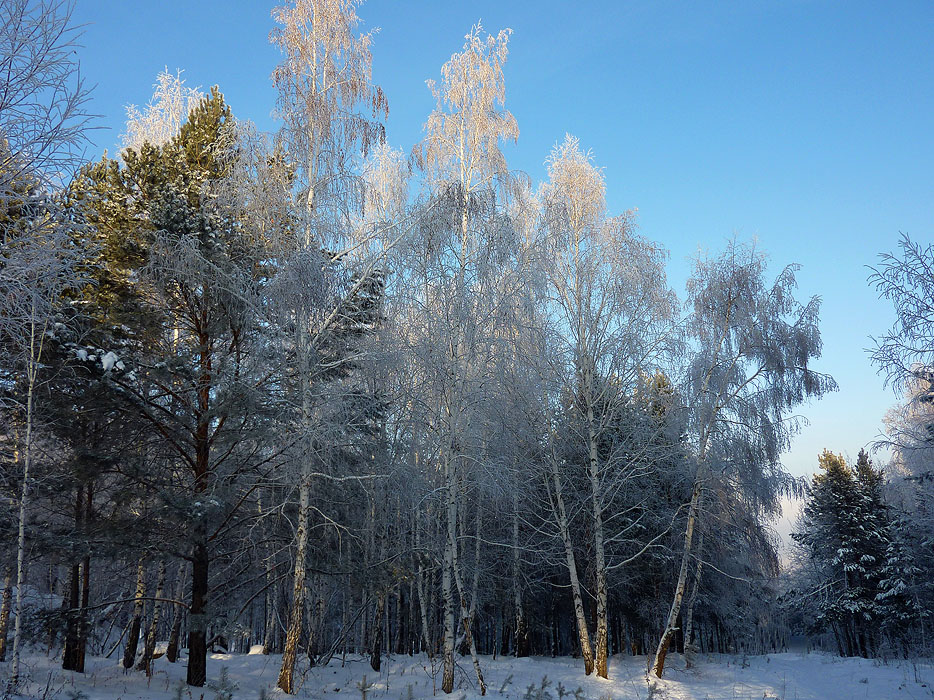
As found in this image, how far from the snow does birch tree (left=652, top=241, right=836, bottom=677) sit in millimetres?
2192

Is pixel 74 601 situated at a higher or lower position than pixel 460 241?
lower

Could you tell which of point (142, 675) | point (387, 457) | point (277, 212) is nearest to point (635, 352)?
point (387, 457)

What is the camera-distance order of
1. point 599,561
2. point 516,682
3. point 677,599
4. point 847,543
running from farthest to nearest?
point 847,543 → point 677,599 → point 599,561 → point 516,682

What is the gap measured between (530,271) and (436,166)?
363 centimetres

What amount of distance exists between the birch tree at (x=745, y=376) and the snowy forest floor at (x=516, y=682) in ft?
7.49

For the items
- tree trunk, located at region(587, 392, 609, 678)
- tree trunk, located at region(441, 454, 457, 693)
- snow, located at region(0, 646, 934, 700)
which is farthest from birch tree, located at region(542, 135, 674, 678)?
tree trunk, located at region(441, 454, 457, 693)

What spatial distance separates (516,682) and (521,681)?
0.24 m

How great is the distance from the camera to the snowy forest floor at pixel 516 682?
35.4 feet

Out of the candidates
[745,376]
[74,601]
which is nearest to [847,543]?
[745,376]

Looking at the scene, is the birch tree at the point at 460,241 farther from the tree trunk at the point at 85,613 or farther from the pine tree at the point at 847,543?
the pine tree at the point at 847,543

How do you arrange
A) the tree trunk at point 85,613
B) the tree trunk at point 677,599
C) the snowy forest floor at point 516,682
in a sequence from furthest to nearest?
the tree trunk at point 677,599 < the snowy forest floor at point 516,682 < the tree trunk at point 85,613

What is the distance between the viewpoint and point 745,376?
15.1m

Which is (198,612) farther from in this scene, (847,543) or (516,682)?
(847,543)

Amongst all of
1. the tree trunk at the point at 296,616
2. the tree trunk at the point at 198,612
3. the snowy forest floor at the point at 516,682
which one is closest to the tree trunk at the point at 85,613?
the snowy forest floor at the point at 516,682
